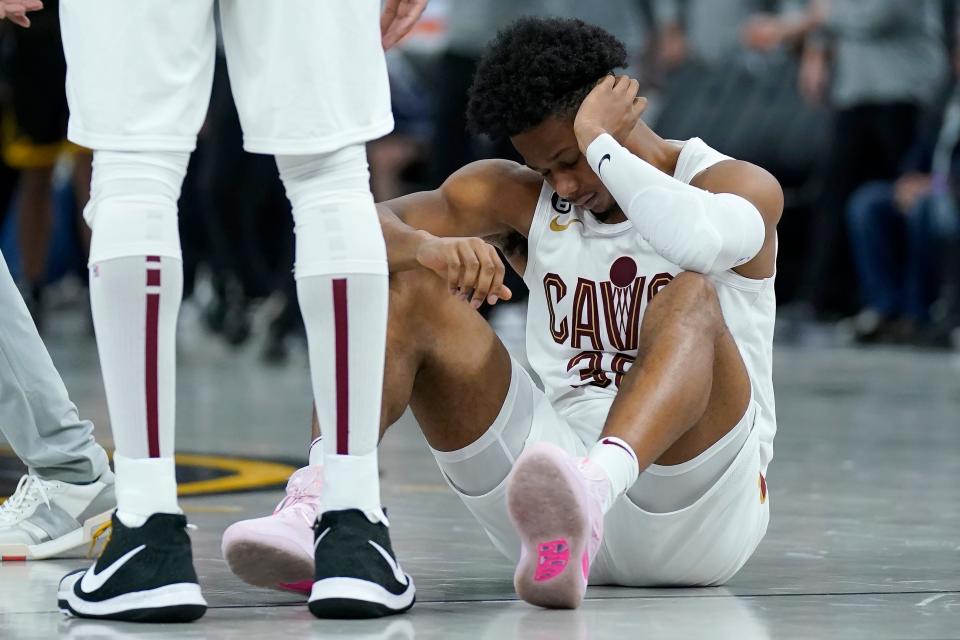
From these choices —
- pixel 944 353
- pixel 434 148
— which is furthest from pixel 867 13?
pixel 434 148

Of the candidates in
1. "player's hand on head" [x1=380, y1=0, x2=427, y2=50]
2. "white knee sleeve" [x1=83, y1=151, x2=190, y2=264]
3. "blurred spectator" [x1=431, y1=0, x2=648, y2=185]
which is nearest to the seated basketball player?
"player's hand on head" [x1=380, y1=0, x2=427, y2=50]

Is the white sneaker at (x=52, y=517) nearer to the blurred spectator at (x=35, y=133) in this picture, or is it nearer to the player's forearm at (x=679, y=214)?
the player's forearm at (x=679, y=214)

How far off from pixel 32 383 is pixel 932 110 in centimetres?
707

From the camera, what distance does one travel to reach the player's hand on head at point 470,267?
8.43 ft

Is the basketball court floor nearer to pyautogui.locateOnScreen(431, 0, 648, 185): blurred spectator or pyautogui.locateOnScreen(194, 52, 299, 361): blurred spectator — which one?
pyautogui.locateOnScreen(431, 0, 648, 185): blurred spectator

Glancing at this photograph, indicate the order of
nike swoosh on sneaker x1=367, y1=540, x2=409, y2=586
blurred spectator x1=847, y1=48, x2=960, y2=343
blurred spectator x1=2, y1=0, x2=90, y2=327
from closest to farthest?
nike swoosh on sneaker x1=367, y1=540, x2=409, y2=586
blurred spectator x1=2, y1=0, x2=90, y2=327
blurred spectator x1=847, y1=48, x2=960, y2=343

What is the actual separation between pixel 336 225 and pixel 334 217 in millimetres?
12

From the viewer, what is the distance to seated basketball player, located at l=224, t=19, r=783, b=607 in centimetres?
267

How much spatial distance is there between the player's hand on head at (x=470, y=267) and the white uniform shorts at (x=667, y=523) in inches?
14.2

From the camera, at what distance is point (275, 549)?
2596 millimetres

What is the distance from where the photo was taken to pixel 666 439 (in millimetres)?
2703

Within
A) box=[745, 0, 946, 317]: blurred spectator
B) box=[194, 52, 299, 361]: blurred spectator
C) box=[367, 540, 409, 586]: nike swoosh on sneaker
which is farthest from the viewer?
box=[745, 0, 946, 317]: blurred spectator

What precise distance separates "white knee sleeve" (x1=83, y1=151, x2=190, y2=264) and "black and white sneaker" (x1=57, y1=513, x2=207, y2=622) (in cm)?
37

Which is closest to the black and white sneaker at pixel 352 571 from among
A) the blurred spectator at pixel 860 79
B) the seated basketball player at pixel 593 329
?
the seated basketball player at pixel 593 329
